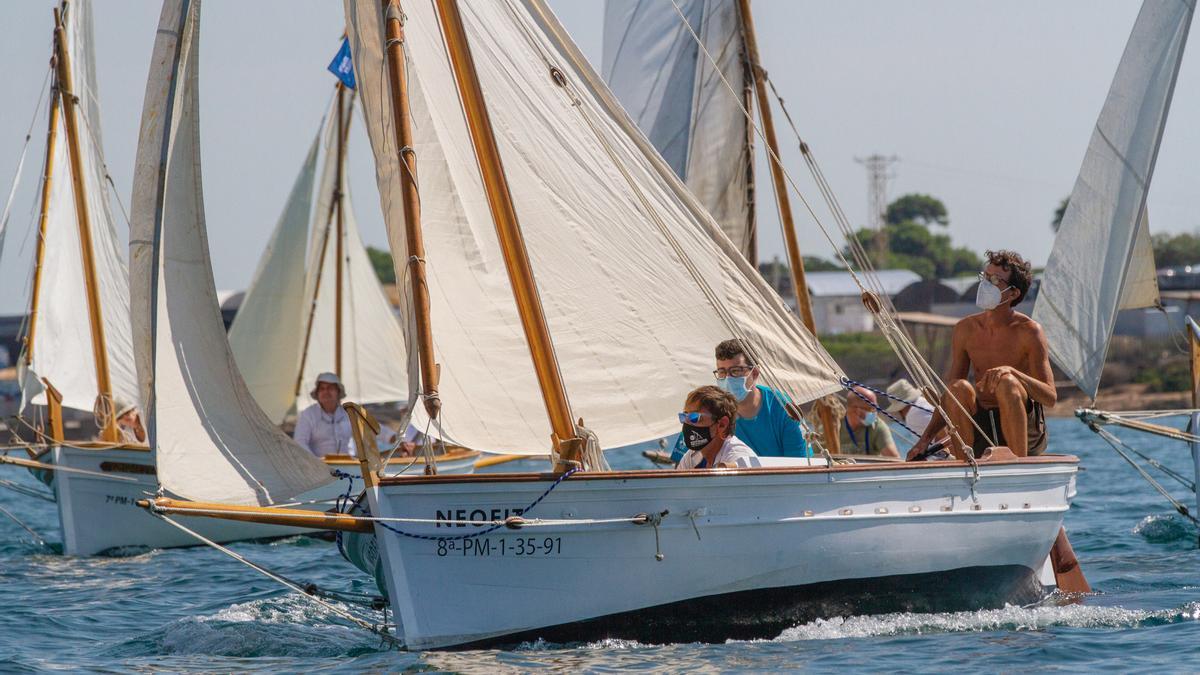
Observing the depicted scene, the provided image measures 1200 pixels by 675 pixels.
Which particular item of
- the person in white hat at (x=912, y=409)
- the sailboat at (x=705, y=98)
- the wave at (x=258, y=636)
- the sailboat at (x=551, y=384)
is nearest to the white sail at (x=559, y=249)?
the sailboat at (x=551, y=384)

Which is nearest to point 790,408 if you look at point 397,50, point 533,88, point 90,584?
point 533,88

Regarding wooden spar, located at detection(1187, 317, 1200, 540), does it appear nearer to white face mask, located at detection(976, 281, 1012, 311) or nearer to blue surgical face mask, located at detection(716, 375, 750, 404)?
white face mask, located at detection(976, 281, 1012, 311)

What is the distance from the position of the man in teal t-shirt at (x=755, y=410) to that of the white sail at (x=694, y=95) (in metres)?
8.03

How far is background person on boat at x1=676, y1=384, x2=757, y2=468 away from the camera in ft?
36.1

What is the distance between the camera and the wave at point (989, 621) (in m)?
11.5

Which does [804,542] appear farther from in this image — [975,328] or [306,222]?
[306,222]

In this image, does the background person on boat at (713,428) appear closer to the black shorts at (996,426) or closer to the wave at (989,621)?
the wave at (989,621)

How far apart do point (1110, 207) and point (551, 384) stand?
22.7 ft

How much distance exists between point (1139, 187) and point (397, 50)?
25.5 ft

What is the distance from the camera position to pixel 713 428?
435 inches

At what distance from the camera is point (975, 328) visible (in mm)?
12867

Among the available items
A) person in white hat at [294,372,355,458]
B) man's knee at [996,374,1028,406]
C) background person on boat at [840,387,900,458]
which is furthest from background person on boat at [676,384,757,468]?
person in white hat at [294,372,355,458]

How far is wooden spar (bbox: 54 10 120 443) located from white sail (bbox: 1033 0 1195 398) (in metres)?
11.8

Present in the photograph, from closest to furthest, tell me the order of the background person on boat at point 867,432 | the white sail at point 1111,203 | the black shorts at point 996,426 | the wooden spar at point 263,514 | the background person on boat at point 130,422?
the wooden spar at point 263,514
the black shorts at point 996,426
the white sail at point 1111,203
the background person on boat at point 867,432
the background person on boat at point 130,422
